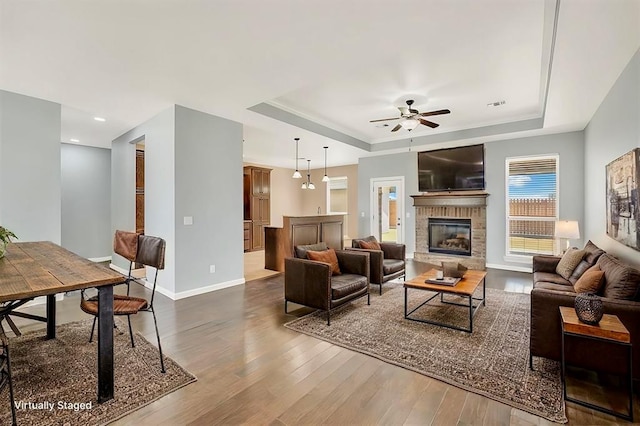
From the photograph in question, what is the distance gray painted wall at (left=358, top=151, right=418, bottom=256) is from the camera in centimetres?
754

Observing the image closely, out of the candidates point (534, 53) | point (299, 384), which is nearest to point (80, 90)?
point (299, 384)

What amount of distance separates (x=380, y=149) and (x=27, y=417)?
727cm

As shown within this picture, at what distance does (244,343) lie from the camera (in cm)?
286

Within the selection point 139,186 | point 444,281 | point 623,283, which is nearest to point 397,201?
point 444,281

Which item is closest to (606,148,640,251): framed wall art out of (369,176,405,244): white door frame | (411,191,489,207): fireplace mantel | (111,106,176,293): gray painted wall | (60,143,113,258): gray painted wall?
(411,191,489,207): fireplace mantel

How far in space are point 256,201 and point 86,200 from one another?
13.9 ft

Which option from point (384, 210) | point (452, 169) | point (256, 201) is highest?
point (452, 169)

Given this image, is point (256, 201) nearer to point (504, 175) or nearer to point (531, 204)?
point (504, 175)

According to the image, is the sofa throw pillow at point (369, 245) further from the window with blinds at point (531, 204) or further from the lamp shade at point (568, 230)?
the window with blinds at point (531, 204)

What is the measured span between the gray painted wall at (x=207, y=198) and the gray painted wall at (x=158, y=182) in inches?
4.7

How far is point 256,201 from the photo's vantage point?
9.56 metres

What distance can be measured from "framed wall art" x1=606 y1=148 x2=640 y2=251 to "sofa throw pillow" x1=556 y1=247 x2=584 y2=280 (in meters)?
0.38

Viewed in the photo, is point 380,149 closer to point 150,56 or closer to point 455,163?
point 455,163

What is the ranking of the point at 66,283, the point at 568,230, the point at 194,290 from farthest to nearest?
the point at 568,230 < the point at 194,290 < the point at 66,283
